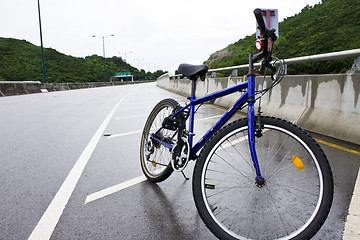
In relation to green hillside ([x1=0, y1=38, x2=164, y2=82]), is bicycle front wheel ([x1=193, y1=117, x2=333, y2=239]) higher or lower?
lower

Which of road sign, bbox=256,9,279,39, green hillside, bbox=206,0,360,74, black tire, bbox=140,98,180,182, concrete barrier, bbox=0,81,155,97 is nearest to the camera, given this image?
black tire, bbox=140,98,180,182

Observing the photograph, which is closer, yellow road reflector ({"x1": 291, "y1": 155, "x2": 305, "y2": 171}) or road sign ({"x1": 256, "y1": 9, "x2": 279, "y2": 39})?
yellow road reflector ({"x1": 291, "y1": 155, "x2": 305, "y2": 171})

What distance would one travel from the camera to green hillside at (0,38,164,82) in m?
73.3

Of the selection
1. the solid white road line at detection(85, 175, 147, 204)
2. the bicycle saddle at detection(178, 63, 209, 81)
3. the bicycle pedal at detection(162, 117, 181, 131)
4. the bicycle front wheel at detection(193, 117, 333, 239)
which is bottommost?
the solid white road line at detection(85, 175, 147, 204)

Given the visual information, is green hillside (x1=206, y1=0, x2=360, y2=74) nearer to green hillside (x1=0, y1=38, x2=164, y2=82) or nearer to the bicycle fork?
the bicycle fork

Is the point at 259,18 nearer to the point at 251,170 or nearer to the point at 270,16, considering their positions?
the point at 251,170

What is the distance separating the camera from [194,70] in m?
3.37

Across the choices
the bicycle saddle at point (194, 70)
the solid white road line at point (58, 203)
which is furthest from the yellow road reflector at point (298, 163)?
the solid white road line at point (58, 203)

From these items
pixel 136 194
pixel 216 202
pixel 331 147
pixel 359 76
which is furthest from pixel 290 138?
pixel 359 76

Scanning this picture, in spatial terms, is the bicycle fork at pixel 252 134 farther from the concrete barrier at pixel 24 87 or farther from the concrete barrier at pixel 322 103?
the concrete barrier at pixel 24 87

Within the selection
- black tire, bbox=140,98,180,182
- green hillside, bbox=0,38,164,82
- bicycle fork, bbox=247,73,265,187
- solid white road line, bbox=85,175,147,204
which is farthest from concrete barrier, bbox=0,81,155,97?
green hillside, bbox=0,38,164,82

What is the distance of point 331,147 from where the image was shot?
16.8 ft

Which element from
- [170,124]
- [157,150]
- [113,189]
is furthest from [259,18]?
[113,189]

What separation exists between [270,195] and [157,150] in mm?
1459
